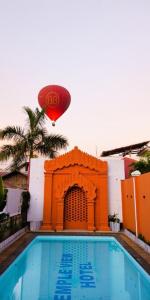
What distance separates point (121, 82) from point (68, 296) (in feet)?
32.7

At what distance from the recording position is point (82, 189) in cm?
1339

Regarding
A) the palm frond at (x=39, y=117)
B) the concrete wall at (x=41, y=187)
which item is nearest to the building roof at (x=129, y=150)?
the concrete wall at (x=41, y=187)

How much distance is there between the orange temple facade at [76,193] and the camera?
42.8ft

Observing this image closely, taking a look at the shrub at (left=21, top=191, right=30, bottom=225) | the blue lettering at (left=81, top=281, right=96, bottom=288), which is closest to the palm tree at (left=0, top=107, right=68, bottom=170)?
the shrub at (left=21, top=191, right=30, bottom=225)

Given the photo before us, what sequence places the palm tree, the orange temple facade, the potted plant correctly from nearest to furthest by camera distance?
the potted plant < the orange temple facade < the palm tree

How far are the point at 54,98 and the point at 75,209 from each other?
20.3 feet

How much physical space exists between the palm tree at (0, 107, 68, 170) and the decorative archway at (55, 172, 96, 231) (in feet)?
11.4

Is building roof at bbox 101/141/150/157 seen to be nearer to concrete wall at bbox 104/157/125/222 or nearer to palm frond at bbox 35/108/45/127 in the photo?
concrete wall at bbox 104/157/125/222

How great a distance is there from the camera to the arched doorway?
13.2 meters

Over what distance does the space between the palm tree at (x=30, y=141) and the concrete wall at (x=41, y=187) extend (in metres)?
2.41

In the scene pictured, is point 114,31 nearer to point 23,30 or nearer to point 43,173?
point 23,30

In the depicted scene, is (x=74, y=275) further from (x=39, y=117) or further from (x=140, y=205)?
(x=39, y=117)

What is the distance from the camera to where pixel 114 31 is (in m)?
9.91

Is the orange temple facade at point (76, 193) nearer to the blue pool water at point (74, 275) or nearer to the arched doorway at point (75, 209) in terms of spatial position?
the arched doorway at point (75, 209)
